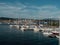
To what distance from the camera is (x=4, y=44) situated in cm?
700

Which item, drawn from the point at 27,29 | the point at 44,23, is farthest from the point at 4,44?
the point at 44,23

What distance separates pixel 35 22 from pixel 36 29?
4464mm

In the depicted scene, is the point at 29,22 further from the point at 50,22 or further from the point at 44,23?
the point at 50,22

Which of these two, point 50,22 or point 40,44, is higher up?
point 50,22

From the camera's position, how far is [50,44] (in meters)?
7.30

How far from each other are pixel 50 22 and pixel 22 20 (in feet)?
18.5

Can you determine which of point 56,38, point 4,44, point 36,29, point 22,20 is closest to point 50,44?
point 56,38

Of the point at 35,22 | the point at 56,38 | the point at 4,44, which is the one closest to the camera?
the point at 4,44

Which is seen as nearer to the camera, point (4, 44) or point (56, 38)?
point (4, 44)

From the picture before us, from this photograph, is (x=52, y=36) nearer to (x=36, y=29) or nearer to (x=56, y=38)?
(x=56, y=38)

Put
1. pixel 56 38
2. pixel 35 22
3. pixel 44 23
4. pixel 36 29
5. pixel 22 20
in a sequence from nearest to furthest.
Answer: pixel 56 38 < pixel 36 29 < pixel 44 23 < pixel 35 22 < pixel 22 20

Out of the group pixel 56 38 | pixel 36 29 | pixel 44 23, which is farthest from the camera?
pixel 44 23

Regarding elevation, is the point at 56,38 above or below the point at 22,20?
below

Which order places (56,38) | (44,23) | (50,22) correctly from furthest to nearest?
(44,23), (50,22), (56,38)
